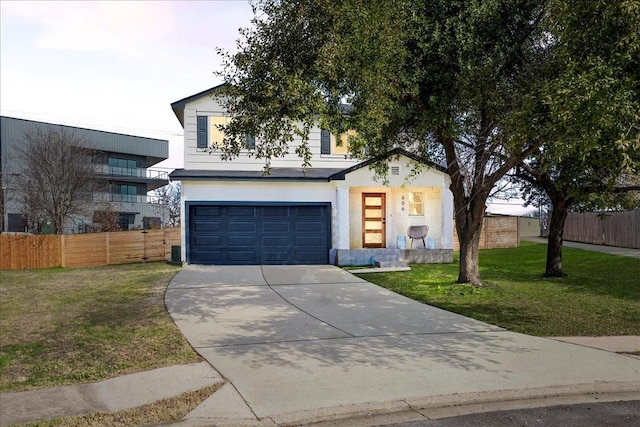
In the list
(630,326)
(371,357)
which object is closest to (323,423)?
(371,357)

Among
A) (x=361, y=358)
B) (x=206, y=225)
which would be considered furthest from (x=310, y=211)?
(x=361, y=358)

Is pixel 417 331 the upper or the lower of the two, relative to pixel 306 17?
lower

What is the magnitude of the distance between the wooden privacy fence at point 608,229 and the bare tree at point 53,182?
28.0 metres

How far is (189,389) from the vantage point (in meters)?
5.75

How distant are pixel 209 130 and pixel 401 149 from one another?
8.50 m

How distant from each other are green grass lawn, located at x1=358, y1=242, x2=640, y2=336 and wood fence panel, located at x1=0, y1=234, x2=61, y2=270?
48.2 ft

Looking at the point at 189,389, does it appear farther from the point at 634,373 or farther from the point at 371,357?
the point at 634,373

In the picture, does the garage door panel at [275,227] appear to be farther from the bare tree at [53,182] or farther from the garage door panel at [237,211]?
the bare tree at [53,182]

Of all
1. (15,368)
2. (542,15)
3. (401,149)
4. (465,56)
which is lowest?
(15,368)

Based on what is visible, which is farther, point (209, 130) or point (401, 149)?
point (209, 130)

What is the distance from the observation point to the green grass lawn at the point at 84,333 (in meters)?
6.79

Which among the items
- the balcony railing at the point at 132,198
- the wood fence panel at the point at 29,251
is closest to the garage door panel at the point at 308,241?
the wood fence panel at the point at 29,251

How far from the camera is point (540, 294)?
12.4 m

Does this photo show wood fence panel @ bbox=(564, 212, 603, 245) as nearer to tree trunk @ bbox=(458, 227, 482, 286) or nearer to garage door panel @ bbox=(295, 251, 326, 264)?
garage door panel @ bbox=(295, 251, 326, 264)
